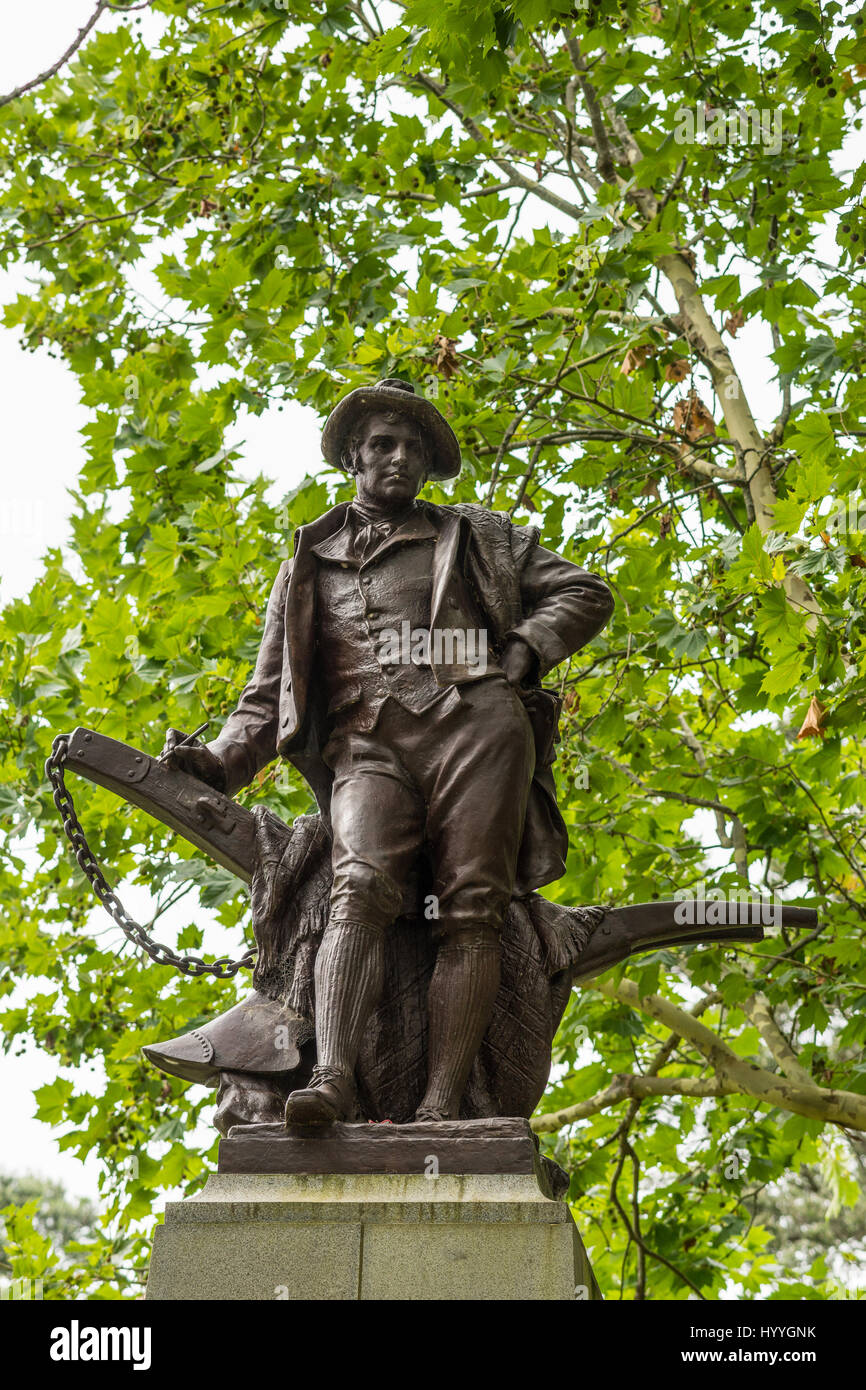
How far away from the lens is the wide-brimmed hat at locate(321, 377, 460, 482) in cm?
525

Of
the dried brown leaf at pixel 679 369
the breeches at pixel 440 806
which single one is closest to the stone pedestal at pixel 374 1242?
the breeches at pixel 440 806

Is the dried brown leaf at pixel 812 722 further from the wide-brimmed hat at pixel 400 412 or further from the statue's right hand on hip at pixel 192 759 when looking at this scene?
the statue's right hand on hip at pixel 192 759

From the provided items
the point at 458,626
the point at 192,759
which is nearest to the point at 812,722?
the point at 458,626

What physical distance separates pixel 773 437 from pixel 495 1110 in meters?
5.43

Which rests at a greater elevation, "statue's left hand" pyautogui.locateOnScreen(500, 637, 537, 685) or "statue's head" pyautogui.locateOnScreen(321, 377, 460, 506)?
"statue's head" pyautogui.locateOnScreen(321, 377, 460, 506)

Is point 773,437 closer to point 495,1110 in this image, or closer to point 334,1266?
point 495,1110

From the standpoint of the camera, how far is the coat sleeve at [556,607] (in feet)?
16.6

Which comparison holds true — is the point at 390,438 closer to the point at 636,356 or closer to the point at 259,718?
the point at 259,718

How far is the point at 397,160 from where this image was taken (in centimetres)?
998

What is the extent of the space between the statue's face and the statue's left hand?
64 centimetres

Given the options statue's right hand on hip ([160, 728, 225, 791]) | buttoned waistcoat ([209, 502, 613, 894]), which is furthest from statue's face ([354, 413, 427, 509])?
statue's right hand on hip ([160, 728, 225, 791])

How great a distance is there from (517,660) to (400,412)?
949mm

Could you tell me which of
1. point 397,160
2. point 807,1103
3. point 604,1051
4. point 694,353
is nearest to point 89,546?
point 397,160

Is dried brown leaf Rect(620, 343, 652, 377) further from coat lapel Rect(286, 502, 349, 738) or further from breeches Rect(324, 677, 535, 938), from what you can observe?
breeches Rect(324, 677, 535, 938)
